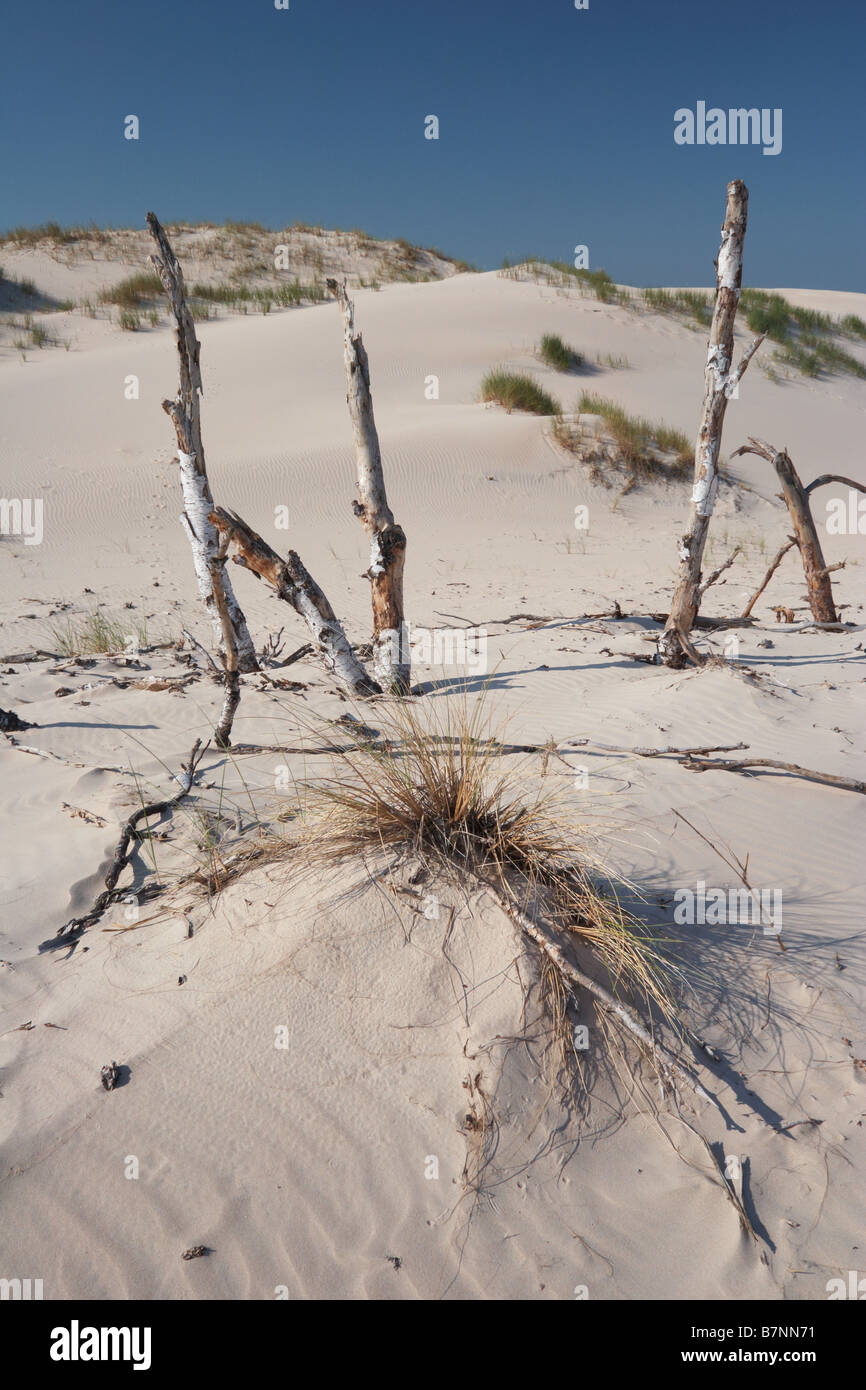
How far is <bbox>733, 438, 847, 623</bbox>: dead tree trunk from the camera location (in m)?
6.45

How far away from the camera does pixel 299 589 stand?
15.5 feet

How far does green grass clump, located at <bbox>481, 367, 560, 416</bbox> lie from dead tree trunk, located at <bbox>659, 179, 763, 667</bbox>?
8451 mm

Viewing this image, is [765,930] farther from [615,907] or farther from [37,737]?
[37,737]

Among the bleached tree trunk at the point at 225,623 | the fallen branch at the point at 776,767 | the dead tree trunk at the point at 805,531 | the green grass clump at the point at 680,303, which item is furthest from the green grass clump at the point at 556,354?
the fallen branch at the point at 776,767

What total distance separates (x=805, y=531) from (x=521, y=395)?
804cm

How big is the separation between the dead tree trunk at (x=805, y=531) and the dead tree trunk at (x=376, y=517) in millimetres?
3120

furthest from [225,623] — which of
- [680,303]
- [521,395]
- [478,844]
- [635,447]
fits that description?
[680,303]

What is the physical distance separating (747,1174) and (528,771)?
1854mm

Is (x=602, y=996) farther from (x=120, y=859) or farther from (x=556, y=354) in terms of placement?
(x=556, y=354)

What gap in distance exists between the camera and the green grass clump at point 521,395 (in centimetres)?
1359

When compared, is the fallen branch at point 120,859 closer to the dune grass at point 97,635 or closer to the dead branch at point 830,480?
the dune grass at point 97,635

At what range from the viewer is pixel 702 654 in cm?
565

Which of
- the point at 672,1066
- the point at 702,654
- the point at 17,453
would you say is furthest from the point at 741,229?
the point at 17,453

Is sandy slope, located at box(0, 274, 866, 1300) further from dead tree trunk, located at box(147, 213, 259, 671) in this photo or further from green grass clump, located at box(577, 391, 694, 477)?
green grass clump, located at box(577, 391, 694, 477)
